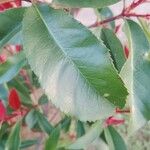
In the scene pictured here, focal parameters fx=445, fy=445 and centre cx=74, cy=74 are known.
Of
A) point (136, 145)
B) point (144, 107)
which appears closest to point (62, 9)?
point (144, 107)

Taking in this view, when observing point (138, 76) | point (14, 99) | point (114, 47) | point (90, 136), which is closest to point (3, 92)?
point (14, 99)

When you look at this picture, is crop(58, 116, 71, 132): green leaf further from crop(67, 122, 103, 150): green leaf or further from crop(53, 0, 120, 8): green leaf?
crop(53, 0, 120, 8): green leaf

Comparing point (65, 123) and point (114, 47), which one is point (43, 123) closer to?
point (65, 123)

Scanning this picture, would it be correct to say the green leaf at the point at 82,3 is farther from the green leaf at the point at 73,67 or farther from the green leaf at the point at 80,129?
the green leaf at the point at 80,129

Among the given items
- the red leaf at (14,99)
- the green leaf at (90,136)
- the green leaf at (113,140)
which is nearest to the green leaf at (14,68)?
the red leaf at (14,99)

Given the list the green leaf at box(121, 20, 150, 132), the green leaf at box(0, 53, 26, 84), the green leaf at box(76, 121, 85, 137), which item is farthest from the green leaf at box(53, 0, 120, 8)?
the green leaf at box(76, 121, 85, 137)

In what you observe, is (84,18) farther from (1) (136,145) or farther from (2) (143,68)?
(2) (143,68)
